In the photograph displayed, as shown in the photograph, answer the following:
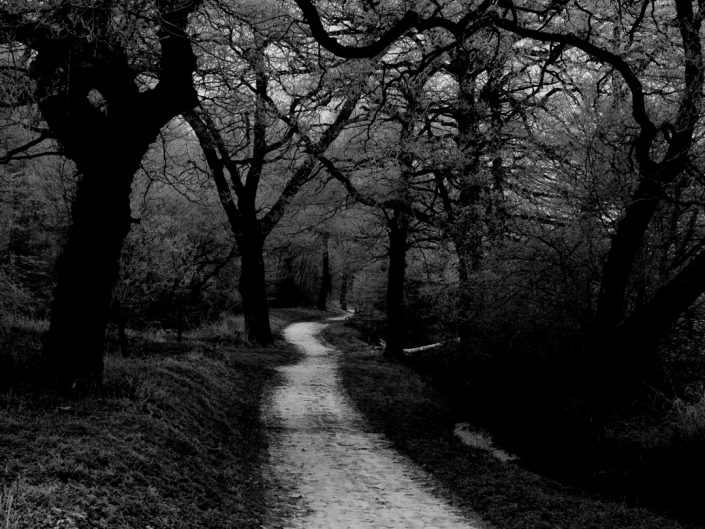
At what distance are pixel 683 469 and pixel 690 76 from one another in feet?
17.6

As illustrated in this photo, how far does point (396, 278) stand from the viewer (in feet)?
60.6

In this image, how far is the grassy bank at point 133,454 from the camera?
429 centimetres

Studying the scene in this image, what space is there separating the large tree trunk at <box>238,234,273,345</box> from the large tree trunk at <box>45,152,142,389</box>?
10868 millimetres

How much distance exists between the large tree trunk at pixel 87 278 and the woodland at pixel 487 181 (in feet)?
0.08

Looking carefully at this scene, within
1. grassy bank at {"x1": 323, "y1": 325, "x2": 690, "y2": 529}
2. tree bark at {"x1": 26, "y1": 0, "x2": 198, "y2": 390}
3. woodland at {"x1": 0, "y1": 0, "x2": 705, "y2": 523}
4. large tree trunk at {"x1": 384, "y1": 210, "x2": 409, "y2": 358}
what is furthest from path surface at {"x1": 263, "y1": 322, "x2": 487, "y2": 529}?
large tree trunk at {"x1": 384, "y1": 210, "x2": 409, "y2": 358}

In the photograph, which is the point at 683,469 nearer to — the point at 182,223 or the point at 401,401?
the point at 401,401

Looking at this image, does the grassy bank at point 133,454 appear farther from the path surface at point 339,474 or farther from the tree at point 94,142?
the tree at point 94,142

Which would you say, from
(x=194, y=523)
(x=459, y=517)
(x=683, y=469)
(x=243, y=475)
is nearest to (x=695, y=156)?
(x=683, y=469)

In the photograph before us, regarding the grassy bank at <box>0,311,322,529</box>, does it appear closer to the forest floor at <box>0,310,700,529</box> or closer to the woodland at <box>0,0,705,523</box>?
the forest floor at <box>0,310,700,529</box>

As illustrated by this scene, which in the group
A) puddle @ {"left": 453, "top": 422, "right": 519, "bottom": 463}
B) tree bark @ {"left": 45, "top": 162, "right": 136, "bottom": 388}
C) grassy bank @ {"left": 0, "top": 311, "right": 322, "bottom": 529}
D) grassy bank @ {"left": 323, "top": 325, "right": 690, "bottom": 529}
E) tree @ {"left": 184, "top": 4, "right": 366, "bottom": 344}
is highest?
tree @ {"left": 184, "top": 4, "right": 366, "bottom": 344}

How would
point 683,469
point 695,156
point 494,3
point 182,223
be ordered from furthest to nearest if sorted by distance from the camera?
point 182,223, point 695,156, point 494,3, point 683,469

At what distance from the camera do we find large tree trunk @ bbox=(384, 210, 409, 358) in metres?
17.8

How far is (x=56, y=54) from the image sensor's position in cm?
741

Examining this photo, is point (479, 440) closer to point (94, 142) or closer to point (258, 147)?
point (94, 142)
